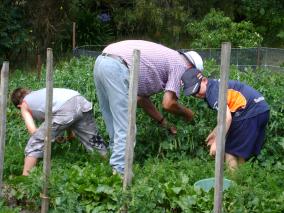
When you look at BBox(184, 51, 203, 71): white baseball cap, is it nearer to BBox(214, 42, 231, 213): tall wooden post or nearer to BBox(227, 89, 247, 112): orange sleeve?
BBox(227, 89, 247, 112): orange sleeve

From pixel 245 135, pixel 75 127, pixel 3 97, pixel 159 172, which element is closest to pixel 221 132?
pixel 159 172

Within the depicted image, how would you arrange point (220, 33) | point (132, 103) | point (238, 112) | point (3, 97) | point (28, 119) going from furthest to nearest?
point (220, 33) < point (28, 119) < point (238, 112) < point (3, 97) < point (132, 103)

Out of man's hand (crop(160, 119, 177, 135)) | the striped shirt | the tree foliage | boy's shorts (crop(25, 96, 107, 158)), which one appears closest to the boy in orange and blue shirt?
the striped shirt

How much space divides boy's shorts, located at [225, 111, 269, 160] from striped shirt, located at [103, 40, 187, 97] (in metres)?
0.63

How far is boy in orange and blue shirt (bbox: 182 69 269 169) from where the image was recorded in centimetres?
613

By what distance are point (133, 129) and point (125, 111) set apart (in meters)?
1.13

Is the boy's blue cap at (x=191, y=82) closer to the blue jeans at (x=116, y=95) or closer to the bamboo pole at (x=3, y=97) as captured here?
the blue jeans at (x=116, y=95)

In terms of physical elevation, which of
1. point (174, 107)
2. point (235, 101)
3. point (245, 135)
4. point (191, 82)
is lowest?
point (245, 135)

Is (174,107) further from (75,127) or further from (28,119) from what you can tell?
(28,119)

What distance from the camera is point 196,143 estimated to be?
271 inches

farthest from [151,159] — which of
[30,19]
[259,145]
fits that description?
[30,19]

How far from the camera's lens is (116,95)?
6172 millimetres

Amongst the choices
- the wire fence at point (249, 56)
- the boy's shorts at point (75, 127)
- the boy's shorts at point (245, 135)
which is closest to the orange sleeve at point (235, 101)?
the boy's shorts at point (245, 135)

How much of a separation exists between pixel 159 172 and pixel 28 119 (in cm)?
162
